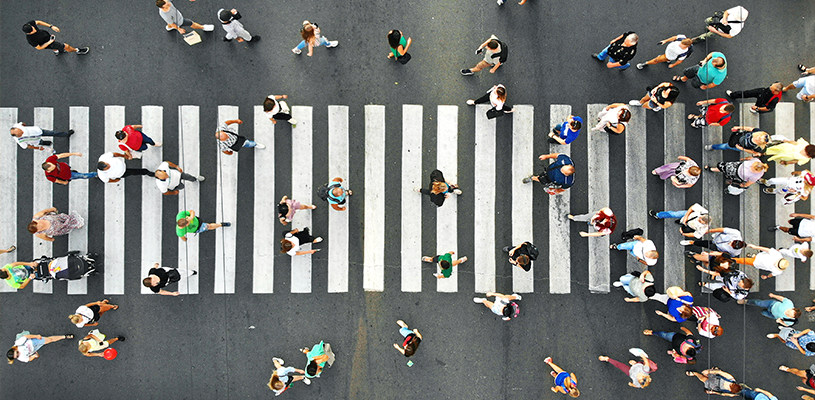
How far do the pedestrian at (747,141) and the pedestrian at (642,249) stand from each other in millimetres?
2429

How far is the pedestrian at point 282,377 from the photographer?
691cm

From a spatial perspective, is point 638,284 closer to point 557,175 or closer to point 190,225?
point 557,175

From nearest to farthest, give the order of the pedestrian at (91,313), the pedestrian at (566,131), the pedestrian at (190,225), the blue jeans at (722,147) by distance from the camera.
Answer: the pedestrian at (190,225)
the pedestrian at (91,313)
the pedestrian at (566,131)
the blue jeans at (722,147)

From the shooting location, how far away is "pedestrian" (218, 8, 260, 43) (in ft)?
23.3

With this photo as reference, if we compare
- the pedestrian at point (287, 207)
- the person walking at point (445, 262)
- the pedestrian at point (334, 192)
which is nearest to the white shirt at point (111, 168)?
the pedestrian at point (287, 207)

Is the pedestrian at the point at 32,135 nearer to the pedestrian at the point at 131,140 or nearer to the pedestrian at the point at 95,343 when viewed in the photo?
the pedestrian at the point at 131,140

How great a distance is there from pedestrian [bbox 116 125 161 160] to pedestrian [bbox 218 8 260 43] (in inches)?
97.2

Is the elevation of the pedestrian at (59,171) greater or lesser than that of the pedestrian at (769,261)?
greater

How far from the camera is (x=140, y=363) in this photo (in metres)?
7.98

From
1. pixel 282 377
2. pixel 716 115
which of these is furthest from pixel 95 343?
pixel 716 115

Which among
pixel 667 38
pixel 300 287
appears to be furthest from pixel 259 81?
pixel 667 38

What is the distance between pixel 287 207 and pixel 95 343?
4515 mm

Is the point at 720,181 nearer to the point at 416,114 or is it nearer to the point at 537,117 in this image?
the point at 537,117

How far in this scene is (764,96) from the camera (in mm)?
7426
